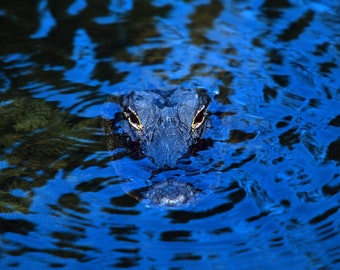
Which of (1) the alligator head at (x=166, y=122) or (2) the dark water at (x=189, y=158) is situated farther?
(1) the alligator head at (x=166, y=122)

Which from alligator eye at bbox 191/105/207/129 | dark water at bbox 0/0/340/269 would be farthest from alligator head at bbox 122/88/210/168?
dark water at bbox 0/0/340/269

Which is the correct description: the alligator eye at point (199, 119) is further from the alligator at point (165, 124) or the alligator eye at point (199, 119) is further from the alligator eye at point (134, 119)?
the alligator eye at point (134, 119)

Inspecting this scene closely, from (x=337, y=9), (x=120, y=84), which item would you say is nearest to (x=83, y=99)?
(x=120, y=84)

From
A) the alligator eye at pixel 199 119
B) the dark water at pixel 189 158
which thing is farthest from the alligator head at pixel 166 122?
the dark water at pixel 189 158

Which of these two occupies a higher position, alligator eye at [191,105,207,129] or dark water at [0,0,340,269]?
alligator eye at [191,105,207,129]

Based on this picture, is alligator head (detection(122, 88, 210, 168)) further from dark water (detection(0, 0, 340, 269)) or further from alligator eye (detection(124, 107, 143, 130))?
dark water (detection(0, 0, 340, 269))
